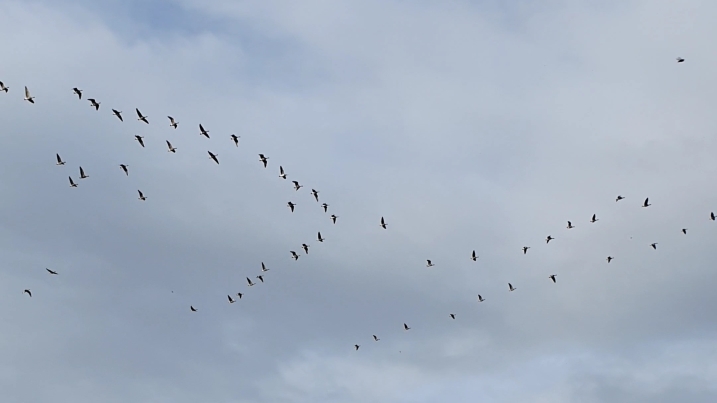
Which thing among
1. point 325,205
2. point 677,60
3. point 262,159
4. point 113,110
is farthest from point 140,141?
point 677,60

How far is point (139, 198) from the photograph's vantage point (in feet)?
627

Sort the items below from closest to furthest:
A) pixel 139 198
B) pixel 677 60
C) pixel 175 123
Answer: pixel 677 60
pixel 175 123
pixel 139 198

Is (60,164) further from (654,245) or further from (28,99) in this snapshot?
(654,245)

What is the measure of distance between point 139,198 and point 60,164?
41.5ft

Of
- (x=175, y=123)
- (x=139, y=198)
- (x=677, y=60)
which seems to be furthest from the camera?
(x=139, y=198)

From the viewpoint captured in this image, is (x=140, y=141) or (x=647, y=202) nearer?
(x=140, y=141)

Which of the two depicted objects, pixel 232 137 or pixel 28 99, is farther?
pixel 232 137

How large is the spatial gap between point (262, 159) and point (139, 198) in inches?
862

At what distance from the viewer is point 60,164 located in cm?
18488

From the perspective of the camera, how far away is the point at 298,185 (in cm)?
19212

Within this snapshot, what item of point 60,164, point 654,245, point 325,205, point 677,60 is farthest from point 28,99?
point 654,245

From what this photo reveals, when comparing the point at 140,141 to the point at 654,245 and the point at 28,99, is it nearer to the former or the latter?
the point at 28,99

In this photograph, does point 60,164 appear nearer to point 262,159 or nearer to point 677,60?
point 262,159

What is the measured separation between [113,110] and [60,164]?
749 inches
